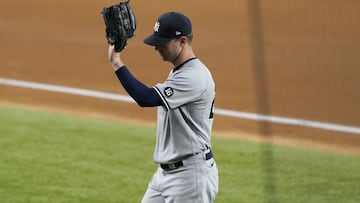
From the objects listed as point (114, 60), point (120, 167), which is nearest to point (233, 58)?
point (120, 167)

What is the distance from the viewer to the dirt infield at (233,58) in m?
10.5

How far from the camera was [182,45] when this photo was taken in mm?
5641

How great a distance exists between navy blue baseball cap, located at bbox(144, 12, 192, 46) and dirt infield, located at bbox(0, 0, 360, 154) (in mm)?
4117

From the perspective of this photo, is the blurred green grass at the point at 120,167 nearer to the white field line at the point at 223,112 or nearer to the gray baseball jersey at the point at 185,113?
the white field line at the point at 223,112

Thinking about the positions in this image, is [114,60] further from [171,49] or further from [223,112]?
[223,112]

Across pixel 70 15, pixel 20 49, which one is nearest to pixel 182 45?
pixel 20 49

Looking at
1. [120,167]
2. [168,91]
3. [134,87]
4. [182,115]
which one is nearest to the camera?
[134,87]

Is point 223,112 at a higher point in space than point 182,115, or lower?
lower

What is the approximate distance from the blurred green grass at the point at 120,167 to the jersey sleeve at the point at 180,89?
2481 millimetres

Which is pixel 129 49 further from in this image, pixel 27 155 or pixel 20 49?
pixel 27 155

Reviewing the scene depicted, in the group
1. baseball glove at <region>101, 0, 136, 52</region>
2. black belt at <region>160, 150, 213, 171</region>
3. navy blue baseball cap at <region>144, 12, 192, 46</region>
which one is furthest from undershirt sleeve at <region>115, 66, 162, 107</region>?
black belt at <region>160, 150, 213, 171</region>

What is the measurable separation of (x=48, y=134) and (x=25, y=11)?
564 centimetres

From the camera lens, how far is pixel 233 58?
40.9 ft

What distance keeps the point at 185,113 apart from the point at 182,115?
0.02m
